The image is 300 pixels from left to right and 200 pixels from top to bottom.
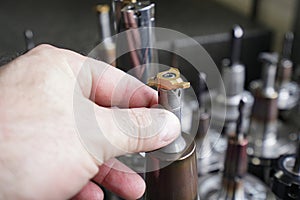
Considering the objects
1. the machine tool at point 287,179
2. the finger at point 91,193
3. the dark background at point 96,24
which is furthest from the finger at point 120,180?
the dark background at point 96,24

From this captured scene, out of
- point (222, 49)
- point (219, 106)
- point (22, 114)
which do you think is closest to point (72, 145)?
point (22, 114)

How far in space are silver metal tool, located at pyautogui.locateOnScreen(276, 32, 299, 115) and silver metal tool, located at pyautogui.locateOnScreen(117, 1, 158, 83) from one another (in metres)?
0.24

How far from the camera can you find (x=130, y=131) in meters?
0.30

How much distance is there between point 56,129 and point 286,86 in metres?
0.38

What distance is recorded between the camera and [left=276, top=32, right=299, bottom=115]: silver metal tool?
1.84 ft

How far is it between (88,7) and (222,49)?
25 cm

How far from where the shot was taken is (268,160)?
0.47 metres

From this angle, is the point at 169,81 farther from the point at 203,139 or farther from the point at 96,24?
the point at 96,24

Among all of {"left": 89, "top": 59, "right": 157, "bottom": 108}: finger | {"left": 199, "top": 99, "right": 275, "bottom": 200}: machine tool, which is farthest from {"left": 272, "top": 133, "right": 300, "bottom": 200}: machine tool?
{"left": 89, "top": 59, "right": 157, "bottom": 108}: finger

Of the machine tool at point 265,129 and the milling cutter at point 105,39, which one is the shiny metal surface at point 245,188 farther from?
the milling cutter at point 105,39

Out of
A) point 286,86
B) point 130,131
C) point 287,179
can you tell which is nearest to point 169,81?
point 130,131

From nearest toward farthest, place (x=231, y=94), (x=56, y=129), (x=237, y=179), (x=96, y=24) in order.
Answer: (x=56, y=129), (x=237, y=179), (x=231, y=94), (x=96, y=24)

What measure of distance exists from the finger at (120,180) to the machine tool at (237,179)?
0.09 m

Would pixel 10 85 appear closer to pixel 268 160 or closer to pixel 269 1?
pixel 268 160
